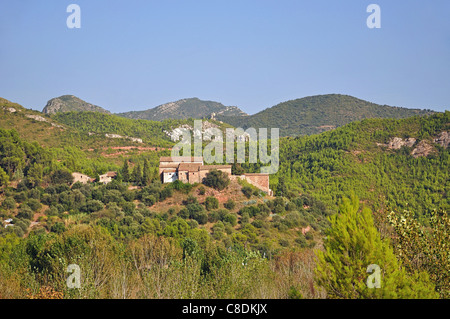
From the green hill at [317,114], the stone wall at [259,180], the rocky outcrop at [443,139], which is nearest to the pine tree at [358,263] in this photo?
the stone wall at [259,180]

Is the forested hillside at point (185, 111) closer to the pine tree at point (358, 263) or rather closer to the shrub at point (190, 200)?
the shrub at point (190, 200)

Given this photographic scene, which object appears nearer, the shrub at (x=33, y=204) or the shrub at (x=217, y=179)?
the shrub at (x=33, y=204)

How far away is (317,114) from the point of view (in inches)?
4747

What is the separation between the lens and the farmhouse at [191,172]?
127 feet

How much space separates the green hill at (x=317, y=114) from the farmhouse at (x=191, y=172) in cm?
6833

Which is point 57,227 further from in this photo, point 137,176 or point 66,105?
point 66,105

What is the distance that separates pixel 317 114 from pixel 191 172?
287 feet

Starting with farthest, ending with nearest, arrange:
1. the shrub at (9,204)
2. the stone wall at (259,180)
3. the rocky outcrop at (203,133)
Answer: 1. the rocky outcrop at (203,133)
2. the stone wall at (259,180)
3. the shrub at (9,204)

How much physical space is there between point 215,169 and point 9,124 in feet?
116

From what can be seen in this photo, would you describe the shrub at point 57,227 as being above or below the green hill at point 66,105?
below

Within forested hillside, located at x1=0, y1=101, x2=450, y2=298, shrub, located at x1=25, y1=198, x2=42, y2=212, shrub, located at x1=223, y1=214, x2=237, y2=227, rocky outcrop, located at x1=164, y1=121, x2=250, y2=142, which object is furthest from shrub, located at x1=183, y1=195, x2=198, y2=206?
rocky outcrop, located at x1=164, y1=121, x2=250, y2=142

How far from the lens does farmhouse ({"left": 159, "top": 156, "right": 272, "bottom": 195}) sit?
38656mm
